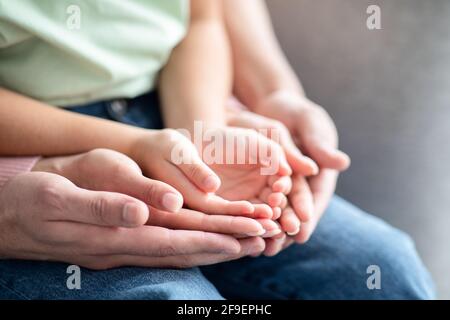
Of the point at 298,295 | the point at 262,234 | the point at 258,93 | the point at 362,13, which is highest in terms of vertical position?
the point at 362,13

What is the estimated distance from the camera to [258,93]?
685 millimetres

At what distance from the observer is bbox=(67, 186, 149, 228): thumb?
15.7 inches

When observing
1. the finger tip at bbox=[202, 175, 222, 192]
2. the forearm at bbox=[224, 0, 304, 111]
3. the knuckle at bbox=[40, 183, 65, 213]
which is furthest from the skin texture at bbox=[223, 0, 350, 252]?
the knuckle at bbox=[40, 183, 65, 213]

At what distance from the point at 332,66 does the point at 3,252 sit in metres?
0.52

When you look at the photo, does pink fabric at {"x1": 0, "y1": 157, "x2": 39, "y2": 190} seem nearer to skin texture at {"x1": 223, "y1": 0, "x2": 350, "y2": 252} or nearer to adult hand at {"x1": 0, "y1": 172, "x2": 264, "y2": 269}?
adult hand at {"x1": 0, "y1": 172, "x2": 264, "y2": 269}

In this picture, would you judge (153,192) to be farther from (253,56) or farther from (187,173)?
(253,56)

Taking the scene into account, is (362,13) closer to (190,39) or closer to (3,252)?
(190,39)

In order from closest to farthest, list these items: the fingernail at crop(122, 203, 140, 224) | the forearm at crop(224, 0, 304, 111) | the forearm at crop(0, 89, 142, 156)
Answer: the fingernail at crop(122, 203, 140, 224), the forearm at crop(0, 89, 142, 156), the forearm at crop(224, 0, 304, 111)

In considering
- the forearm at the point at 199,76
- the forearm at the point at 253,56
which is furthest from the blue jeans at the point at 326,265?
the forearm at the point at 253,56

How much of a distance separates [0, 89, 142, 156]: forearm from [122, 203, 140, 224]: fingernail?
0.12m

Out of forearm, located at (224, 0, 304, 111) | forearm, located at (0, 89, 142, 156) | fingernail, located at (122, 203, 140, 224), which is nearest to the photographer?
fingernail, located at (122, 203, 140, 224)

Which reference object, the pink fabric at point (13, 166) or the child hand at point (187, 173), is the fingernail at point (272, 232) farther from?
the pink fabric at point (13, 166)

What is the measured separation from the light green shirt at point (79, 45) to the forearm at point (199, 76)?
5 centimetres
